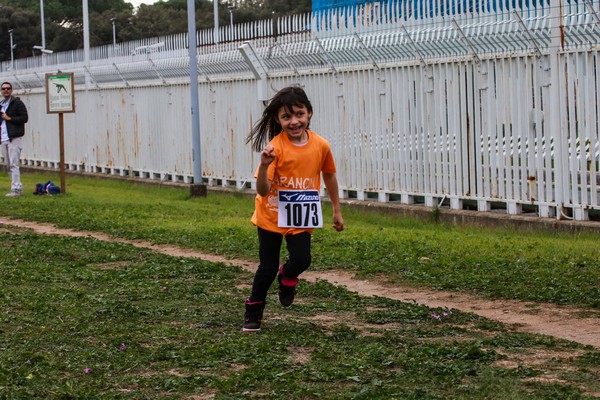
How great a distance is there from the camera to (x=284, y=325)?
8.04 metres

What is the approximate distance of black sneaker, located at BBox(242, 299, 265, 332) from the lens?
7.83 meters

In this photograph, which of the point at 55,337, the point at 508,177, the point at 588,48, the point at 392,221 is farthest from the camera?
the point at 392,221

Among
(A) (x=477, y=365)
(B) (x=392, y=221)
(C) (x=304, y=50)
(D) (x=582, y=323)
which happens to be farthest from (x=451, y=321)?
(C) (x=304, y=50)

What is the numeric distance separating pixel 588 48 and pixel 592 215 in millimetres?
1908

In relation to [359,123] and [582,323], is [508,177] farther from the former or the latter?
[582,323]

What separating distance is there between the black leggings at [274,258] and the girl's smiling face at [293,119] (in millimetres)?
686

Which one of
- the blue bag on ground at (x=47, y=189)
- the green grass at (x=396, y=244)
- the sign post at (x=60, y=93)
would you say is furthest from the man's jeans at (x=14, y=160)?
the sign post at (x=60, y=93)

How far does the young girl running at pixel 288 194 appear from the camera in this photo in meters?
7.85

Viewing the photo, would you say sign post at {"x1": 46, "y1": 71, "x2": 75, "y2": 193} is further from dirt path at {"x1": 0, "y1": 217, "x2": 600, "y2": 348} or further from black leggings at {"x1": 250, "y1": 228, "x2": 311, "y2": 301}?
black leggings at {"x1": 250, "y1": 228, "x2": 311, "y2": 301}

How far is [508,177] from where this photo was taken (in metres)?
14.5

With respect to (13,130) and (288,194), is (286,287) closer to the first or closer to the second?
(288,194)

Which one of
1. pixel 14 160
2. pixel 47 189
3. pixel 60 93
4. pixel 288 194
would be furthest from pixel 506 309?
pixel 60 93

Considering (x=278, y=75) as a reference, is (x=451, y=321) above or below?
below

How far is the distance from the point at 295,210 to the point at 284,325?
0.80 meters
